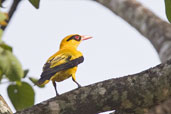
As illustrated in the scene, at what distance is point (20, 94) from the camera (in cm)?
182

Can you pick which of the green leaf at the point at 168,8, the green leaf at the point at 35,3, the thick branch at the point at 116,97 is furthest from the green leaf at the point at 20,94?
the green leaf at the point at 168,8

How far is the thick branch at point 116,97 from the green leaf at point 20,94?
0.33m

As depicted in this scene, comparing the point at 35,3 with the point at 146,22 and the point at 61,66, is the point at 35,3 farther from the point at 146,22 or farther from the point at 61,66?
the point at 146,22

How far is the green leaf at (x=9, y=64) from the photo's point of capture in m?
1.35

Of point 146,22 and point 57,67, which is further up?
point 57,67

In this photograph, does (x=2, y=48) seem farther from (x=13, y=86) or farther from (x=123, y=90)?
(x=123, y=90)

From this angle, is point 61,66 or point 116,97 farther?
point 61,66

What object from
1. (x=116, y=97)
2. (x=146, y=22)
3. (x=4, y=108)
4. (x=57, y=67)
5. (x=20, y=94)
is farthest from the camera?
(x=146, y=22)

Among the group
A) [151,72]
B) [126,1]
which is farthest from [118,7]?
[151,72]

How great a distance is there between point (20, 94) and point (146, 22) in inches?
129

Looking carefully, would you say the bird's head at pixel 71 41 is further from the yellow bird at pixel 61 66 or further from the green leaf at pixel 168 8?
the green leaf at pixel 168 8

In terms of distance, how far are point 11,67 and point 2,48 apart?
3.3 inches

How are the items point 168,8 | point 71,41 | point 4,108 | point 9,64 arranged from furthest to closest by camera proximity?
point 71,41 → point 4,108 → point 168,8 → point 9,64

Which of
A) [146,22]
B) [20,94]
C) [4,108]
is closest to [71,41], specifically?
[146,22]
